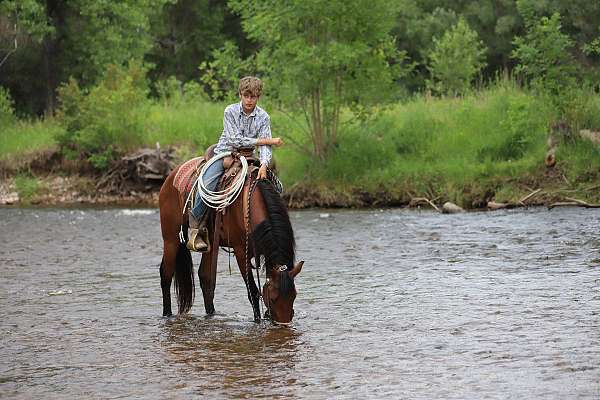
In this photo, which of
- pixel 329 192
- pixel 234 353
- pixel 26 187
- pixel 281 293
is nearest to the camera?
pixel 234 353

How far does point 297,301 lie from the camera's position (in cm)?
1148

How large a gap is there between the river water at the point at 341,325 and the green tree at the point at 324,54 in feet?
25.7

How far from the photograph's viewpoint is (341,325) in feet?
32.5

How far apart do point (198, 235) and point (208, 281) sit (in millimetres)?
539

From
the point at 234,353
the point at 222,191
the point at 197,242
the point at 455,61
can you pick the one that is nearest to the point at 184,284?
the point at 197,242

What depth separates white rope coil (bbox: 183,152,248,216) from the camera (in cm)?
1012

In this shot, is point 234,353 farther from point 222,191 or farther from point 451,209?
point 451,209

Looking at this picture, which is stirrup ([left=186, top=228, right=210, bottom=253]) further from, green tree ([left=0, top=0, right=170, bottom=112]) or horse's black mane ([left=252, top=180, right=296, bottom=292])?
green tree ([left=0, top=0, right=170, bottom=112])

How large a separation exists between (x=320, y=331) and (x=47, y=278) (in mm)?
5543

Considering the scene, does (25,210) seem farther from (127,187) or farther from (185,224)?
(185,224)

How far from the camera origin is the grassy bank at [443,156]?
2258 cm

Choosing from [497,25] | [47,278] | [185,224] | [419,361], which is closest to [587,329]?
[419,361]

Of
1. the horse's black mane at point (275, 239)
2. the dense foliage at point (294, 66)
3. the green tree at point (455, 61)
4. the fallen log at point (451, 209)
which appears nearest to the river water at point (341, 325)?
the horse's black mane at point (275, 239)

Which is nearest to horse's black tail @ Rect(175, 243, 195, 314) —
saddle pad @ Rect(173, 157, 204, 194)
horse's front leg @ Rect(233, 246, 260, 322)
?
saddle pad @ Rect(173, 157, 204, 194)
